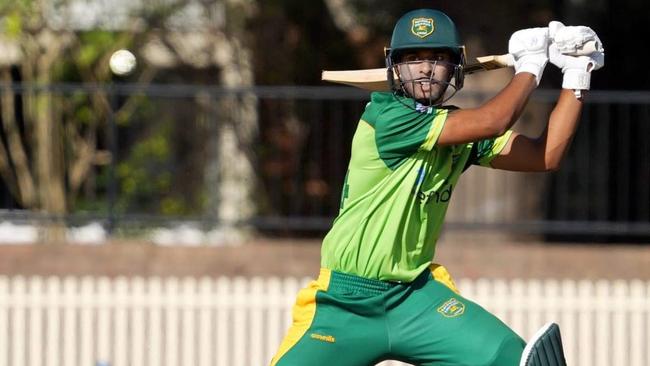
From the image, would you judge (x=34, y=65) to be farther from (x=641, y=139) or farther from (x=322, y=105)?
(x=641, y=139)

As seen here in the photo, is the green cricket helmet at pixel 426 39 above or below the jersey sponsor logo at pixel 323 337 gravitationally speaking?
above

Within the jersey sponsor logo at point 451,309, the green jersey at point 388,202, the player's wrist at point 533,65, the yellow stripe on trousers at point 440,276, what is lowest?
the jersey sponsor logo at point 451,309

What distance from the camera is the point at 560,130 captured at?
17.0ft

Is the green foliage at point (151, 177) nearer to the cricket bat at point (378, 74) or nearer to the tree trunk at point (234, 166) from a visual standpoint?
the tree trunk at point (234, 166)

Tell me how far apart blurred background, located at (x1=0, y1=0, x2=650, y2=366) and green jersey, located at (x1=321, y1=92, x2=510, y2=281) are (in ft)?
14.8

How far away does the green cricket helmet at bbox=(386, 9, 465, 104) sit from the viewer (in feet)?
16.5

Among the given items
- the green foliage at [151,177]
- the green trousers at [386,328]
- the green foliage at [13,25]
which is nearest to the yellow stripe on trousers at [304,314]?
the green trousers at [386,328]

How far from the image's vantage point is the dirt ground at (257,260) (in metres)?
11.2

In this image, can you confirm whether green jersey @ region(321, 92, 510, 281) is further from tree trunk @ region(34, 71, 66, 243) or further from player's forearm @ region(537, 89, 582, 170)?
tree trunk @ region(34, 71, 66, 243)

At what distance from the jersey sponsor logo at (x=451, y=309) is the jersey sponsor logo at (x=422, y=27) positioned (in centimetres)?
91

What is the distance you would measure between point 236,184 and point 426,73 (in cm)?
747

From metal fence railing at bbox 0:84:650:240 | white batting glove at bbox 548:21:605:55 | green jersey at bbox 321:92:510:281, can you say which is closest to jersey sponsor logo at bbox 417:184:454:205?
green jersey at bbox 321:92:510:281

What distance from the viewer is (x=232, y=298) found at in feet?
31.6

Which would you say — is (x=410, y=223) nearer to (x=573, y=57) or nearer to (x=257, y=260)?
(x=573, y=57)
